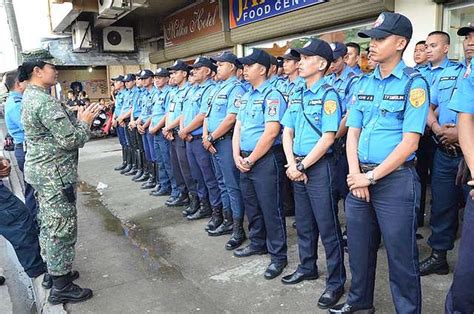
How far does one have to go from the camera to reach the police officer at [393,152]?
2.00m

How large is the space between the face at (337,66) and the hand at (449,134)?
1.39m

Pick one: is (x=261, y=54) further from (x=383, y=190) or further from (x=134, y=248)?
(x=134, y=248)

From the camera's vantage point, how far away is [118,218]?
4816 millimetres

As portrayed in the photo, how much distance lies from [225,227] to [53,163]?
6.06ft

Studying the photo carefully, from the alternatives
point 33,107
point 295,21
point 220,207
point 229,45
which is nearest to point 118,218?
point 220,207

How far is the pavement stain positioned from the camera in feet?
10.8

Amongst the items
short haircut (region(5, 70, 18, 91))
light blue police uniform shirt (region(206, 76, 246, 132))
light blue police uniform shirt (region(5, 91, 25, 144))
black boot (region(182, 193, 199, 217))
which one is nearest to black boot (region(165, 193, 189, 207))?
black boot (region(182, 193, 199, 217))

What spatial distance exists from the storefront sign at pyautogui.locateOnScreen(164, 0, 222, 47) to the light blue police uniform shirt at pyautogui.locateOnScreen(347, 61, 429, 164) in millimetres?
6836

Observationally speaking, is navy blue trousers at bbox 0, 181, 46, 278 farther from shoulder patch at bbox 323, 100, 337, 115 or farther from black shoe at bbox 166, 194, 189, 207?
shoulder patch at bbox 323, 100, 337, 115

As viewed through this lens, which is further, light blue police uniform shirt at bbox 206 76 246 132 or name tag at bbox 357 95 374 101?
light blue police uniform shirt at bbox 206 76 246 132

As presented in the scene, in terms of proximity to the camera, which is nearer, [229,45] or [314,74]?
[314,74]

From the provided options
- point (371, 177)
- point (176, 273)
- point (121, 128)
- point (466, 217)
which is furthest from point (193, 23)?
point (466, 217)

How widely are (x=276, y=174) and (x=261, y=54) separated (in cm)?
100

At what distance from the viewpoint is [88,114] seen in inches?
115
